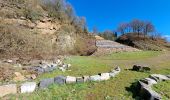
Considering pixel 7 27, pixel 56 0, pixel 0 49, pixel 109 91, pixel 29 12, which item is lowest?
→ pixel 109 91

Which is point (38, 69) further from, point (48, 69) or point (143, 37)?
point (143, 37)

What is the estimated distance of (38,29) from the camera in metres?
21.8

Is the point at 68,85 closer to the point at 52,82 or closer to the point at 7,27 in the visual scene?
the point at 52,82

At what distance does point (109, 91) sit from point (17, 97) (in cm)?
270

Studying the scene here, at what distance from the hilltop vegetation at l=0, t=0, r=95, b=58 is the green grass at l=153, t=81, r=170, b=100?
7.27 m

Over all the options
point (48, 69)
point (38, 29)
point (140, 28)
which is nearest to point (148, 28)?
point (140, 28)

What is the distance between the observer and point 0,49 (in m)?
10.5

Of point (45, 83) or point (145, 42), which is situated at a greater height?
point (145, 42)

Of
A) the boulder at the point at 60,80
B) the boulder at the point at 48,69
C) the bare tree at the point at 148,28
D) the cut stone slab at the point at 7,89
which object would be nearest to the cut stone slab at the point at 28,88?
the cut stone slab at the point at 7,89

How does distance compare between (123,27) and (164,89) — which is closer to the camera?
(164,89)

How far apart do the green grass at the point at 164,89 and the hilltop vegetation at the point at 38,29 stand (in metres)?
7.27

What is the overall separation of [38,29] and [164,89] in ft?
55.9

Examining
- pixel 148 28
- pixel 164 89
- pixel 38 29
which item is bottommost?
pixel 164 89

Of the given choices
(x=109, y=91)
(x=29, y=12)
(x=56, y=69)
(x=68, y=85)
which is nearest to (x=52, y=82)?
(x=68, y=85)
